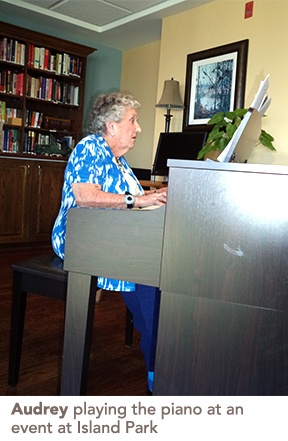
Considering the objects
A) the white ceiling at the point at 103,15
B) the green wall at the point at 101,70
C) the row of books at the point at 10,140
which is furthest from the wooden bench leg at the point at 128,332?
the green wall at the point at 101,70

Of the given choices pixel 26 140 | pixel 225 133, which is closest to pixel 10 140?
pixel 26 140

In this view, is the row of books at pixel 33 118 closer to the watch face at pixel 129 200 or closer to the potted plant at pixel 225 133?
the potted plant at pixel 225 133

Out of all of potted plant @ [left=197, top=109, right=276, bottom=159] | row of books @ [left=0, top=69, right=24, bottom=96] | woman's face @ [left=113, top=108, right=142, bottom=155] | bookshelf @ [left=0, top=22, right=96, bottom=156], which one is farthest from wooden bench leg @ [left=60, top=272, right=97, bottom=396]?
row of books @ [left=0, top=69, right=24, bottom=96]

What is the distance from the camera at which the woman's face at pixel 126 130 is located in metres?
1.60

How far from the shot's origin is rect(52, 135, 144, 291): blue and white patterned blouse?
141 cm

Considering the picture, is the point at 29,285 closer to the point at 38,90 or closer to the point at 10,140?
the point at 10,140

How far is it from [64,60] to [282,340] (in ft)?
14.0

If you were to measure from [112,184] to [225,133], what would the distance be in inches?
72.5

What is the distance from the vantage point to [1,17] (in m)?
4.18

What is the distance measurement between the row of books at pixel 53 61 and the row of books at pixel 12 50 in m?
0.09

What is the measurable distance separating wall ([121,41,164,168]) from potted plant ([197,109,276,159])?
161 centimetres
